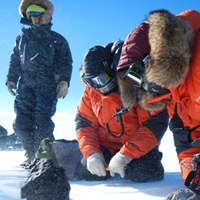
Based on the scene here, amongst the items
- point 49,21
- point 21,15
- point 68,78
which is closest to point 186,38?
point 68,78

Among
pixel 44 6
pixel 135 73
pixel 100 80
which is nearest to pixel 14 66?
pixel 44 6

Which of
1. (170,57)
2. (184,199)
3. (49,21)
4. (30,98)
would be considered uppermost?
(49,21)

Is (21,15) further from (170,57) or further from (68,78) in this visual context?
(170,57)

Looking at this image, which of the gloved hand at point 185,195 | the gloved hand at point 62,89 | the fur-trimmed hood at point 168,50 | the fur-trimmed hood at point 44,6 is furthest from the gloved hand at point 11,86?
the gloved hand at point 185,195

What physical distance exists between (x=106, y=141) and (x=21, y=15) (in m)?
2.36

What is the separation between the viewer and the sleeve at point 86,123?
3.25 meters

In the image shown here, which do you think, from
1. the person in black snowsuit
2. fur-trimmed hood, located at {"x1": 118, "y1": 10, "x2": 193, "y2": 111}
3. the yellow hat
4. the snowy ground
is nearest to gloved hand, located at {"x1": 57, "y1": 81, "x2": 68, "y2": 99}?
the person in black snowsuit

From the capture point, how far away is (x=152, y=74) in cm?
205

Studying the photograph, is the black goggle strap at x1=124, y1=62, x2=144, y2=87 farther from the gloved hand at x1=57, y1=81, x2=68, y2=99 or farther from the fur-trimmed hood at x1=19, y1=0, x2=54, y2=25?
the fur-trimmed hood at x1=19, y1=0, x2=54, y2=25

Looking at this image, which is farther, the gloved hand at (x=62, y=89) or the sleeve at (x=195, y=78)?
the gloved hand at (x=62, y=89)

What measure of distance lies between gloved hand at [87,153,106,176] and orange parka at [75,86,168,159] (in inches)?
3.2

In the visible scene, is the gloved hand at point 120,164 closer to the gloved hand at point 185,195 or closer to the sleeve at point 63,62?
the gloved hand at point 185,195

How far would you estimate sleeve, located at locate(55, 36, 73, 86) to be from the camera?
448 cm

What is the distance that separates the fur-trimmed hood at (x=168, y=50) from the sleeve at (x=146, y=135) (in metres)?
0.92
